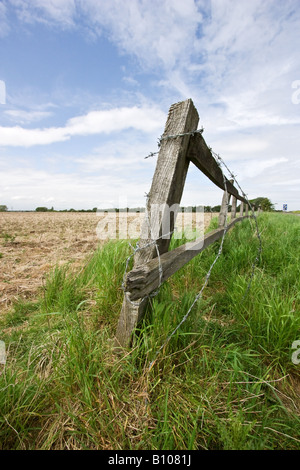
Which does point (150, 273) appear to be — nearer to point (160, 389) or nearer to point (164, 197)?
point (164, 197)

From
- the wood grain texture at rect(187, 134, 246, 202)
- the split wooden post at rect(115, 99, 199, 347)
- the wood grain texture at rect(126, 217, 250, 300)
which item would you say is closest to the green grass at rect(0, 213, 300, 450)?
the split wooden post at rect(115, 99, 199, 347)

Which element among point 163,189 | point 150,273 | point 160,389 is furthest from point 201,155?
point 160,389

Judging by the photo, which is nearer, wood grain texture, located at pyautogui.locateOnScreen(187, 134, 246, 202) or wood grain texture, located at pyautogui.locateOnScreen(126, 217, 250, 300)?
wood grain texture, located at pyautogui.locateOnScreen(126, 217, 250, 300)

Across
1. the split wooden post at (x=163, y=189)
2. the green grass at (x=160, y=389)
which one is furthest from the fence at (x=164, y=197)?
the green grass at (x=160, y=389)

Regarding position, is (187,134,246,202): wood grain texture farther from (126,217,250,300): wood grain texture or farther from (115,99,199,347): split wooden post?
(126,217,250,300): wood grain texture

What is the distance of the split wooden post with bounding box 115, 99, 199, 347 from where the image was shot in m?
1.34

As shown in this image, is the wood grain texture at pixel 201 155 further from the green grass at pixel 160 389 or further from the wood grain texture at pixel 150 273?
the green grass at pixel 160 389

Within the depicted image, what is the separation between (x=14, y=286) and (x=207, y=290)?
2.83 meters

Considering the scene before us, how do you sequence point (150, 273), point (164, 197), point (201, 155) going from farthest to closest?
point (201, 155), point (164, 197), point (150, 273)

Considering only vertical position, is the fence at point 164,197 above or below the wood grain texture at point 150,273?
above

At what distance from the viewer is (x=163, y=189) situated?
53.6 inches

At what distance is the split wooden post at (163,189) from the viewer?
4.40ft
